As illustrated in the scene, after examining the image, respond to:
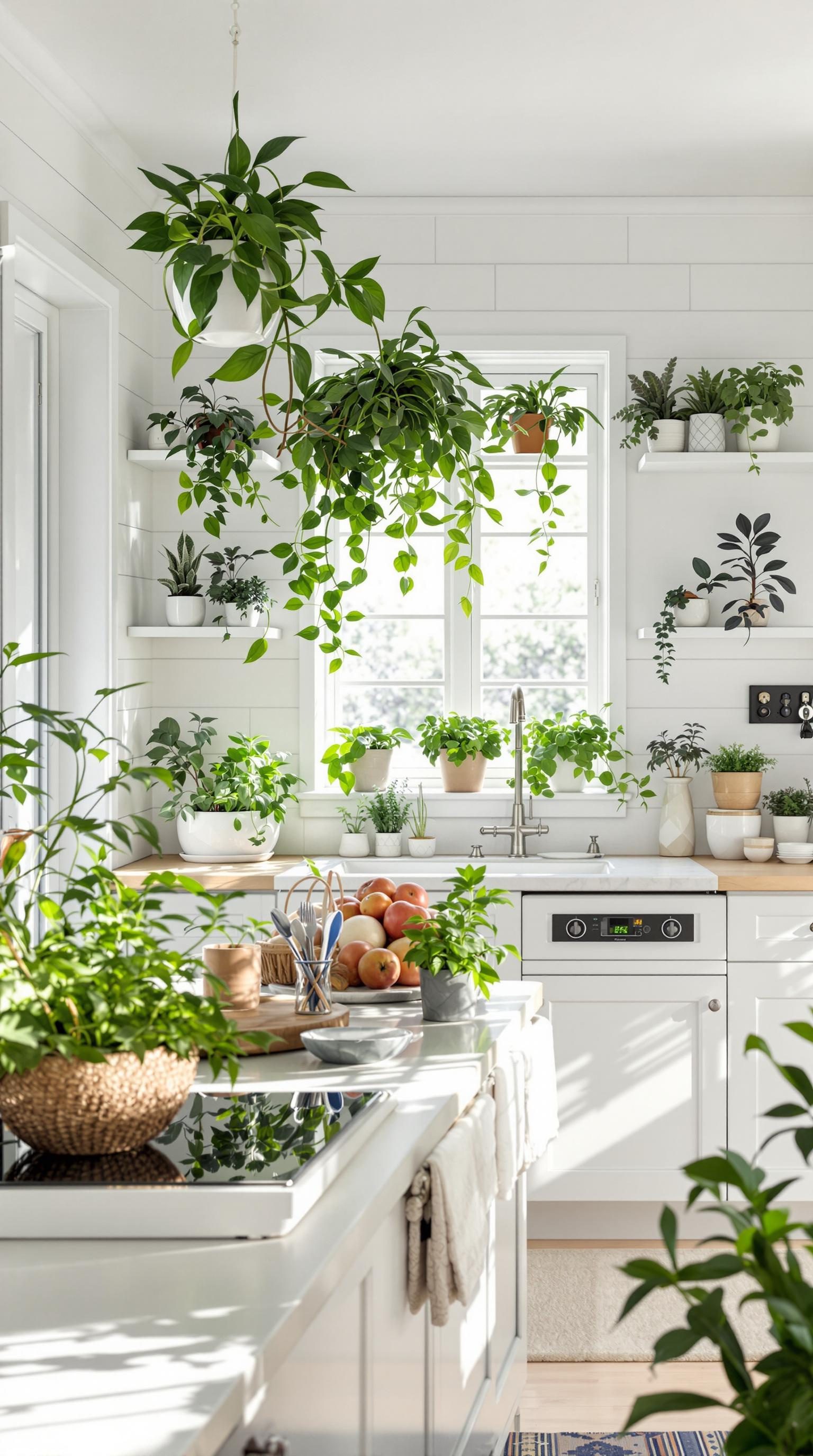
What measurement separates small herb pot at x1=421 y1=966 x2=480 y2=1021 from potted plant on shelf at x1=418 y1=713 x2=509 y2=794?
1943mm

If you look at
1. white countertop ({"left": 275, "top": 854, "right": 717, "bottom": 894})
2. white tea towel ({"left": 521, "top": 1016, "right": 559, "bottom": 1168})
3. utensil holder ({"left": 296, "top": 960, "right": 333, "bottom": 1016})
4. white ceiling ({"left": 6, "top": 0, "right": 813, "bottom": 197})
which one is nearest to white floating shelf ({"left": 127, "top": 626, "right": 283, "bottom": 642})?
white countertop ({"left": 275, "top": 854, "right": 717, "bottom": 894})

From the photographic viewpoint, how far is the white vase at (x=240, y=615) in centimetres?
388

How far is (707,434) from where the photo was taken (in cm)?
387

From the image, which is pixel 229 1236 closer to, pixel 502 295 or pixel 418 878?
pixel 418 878

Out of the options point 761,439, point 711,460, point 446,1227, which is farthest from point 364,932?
point 761,439

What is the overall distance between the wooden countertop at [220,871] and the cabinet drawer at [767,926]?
121cm

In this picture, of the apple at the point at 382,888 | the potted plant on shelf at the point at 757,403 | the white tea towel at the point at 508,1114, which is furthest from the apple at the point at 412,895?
the potted plant on shelf at the point at 757,403

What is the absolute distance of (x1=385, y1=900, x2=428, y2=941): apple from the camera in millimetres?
2145

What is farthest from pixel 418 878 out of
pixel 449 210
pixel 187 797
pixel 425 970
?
pixel 449 210

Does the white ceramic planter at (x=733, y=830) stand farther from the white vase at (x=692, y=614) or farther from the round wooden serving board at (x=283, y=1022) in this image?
the round wooden serving board at (x=283, y=1022)

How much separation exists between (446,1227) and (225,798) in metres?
2.31

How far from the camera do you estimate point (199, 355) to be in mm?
4023

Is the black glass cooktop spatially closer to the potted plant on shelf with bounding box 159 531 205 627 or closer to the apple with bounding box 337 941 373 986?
the apple with bounding box 337 941 373 986

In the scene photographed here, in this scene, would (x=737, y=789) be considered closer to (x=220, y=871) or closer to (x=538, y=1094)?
(x=220, y=871)
